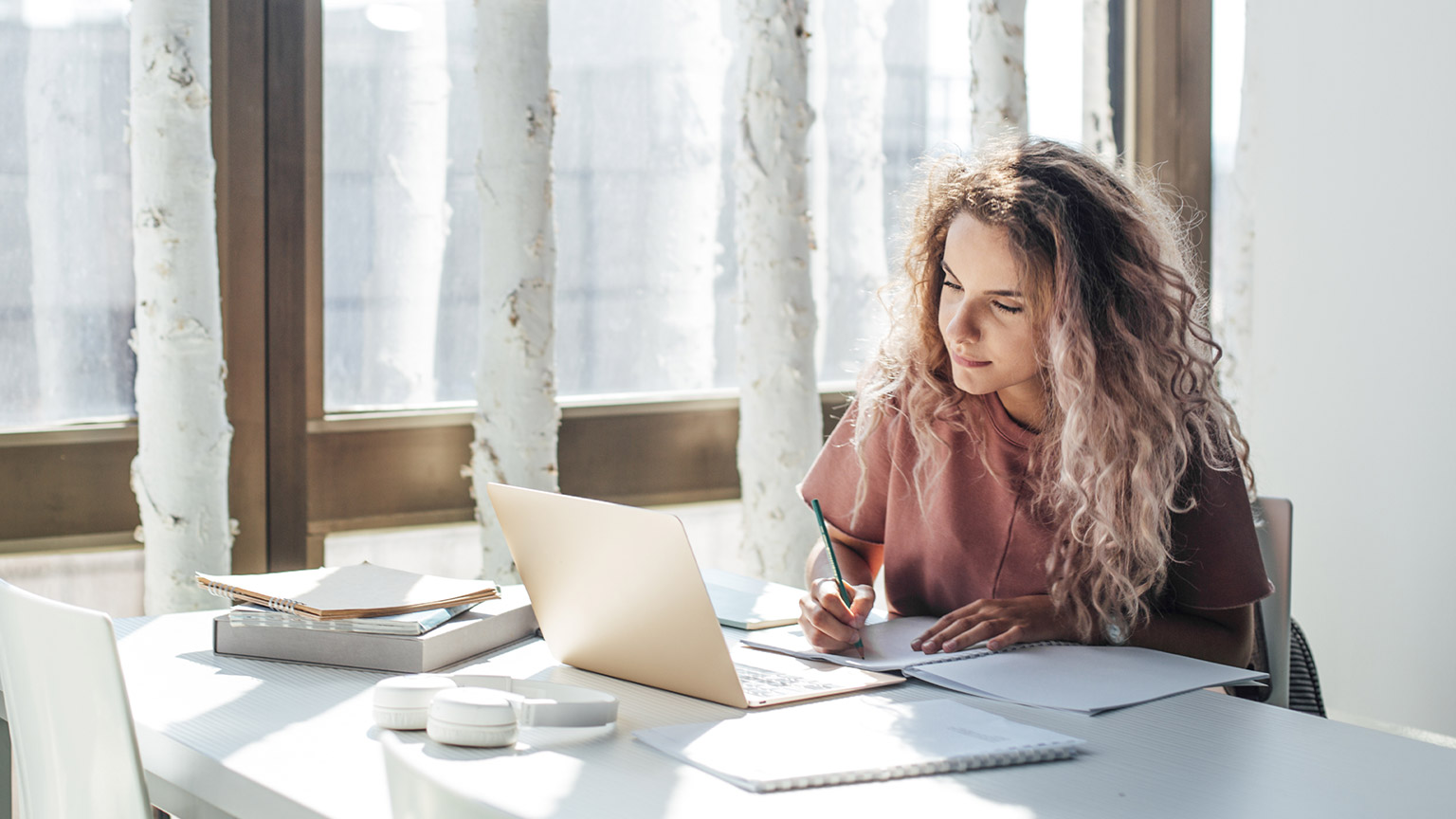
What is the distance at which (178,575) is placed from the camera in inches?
86.0

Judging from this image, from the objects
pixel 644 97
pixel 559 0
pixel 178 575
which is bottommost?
pixel 178 575

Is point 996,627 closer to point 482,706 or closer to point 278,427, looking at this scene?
point 482,706

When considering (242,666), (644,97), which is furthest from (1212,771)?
(644,97)

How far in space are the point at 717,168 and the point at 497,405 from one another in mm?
921

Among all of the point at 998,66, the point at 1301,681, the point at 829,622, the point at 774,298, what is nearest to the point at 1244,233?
the point at 998,66

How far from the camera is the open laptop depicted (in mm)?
1058

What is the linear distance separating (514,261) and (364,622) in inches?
48.6

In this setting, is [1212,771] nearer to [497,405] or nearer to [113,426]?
[497,405]

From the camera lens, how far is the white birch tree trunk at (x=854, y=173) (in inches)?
121

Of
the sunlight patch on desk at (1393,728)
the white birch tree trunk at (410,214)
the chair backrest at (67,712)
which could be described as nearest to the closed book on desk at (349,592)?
the chair backrest at (67,712)

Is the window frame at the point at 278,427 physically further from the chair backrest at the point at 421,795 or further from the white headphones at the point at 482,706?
the chair backrest at the point at 421,795

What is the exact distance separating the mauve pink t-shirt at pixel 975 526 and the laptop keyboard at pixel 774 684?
448 mm

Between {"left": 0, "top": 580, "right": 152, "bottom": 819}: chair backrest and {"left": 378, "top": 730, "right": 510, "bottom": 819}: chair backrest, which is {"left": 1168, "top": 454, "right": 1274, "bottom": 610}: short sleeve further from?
{"left": 0, "top": 580, "right": 152, "bottom": 819}: chair backrest

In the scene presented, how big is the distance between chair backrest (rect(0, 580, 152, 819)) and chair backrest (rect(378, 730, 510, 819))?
0.88 feet
